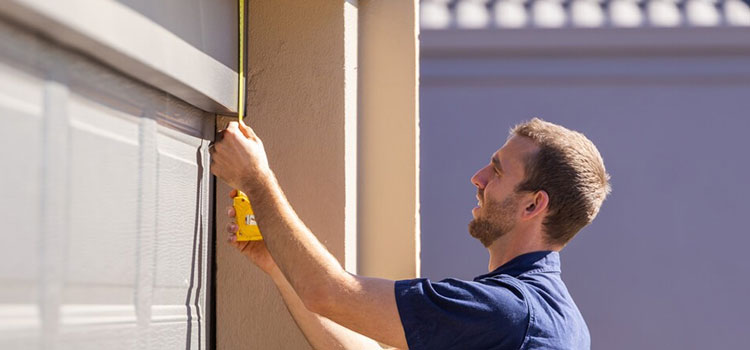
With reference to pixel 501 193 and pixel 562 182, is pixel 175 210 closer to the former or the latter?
pixel 501 193

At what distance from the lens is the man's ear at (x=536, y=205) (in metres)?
2.54

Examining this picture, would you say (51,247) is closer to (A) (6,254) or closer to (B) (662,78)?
(A) (6,254)

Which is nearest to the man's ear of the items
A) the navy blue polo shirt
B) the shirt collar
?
the shirt collar

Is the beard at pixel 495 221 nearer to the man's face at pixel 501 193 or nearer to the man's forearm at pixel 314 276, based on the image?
the man's face at pixel 501 193

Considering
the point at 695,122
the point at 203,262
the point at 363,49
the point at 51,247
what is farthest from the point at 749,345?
the point at 51,247

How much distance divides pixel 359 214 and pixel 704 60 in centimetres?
303

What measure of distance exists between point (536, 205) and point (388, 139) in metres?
0.45

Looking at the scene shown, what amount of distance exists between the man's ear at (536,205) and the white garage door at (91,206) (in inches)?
34.0

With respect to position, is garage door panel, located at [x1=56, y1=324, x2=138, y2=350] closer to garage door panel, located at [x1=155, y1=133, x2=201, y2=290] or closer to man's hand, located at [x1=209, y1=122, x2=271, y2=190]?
garage door panel, located at [x1=155, y1=133, x2=201, y2=290]

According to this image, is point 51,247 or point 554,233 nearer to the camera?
point 51,247

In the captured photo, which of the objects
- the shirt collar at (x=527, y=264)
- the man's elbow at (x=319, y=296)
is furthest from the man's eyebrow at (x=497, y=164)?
the man's elbow at (x=319, y=296)

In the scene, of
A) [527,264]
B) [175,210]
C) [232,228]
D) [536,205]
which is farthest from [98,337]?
[536,205]

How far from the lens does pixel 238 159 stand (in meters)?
2.08

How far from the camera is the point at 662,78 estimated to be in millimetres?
5055
